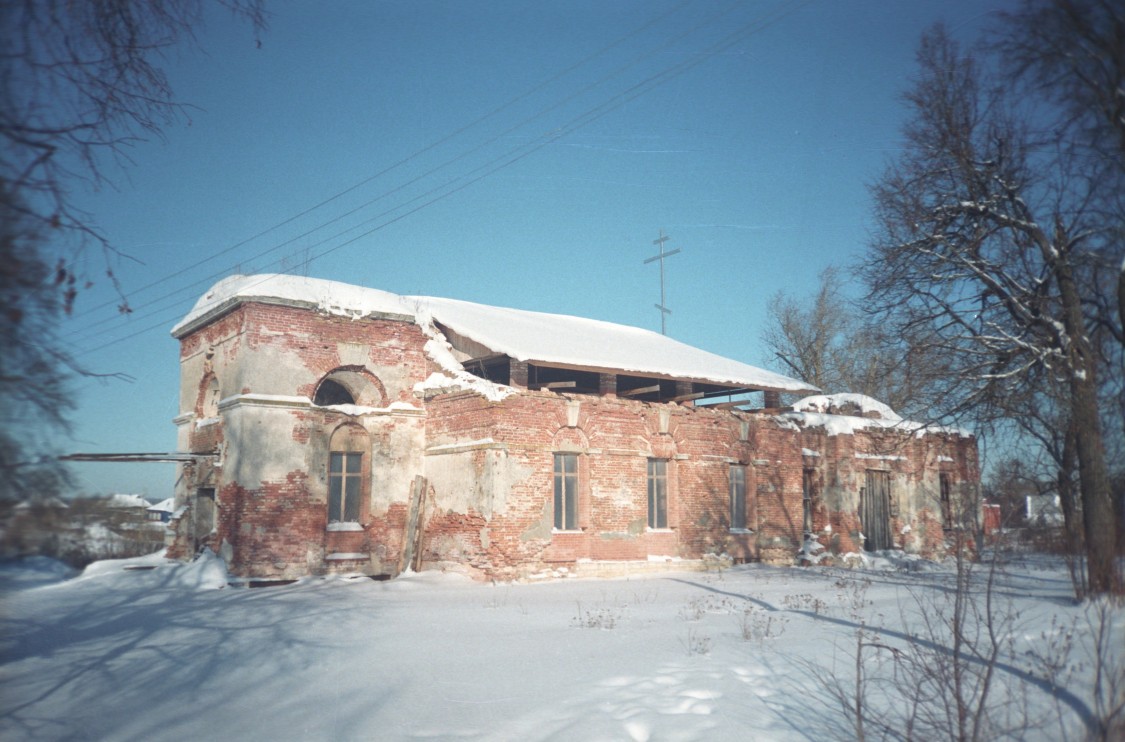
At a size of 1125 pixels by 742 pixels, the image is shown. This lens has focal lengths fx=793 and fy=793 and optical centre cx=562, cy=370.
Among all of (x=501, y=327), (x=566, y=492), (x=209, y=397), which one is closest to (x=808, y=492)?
(x=566, y=492)

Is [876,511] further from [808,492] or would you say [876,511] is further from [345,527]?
[345,527]

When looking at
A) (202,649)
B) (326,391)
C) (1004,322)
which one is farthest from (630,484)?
(202,649)

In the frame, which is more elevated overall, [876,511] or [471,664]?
[876,511]

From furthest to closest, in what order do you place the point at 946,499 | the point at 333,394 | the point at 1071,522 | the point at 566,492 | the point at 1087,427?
the point at 946,499 < the point at 333,394 < the point at 566,492 < the point at 1087,427 < the point at 1071,522

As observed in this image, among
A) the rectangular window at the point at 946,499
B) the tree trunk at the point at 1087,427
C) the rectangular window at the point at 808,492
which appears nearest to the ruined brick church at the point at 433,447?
the rectangular window at the point at 808,492

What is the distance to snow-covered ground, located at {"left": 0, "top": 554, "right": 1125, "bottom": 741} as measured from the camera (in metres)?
6.20

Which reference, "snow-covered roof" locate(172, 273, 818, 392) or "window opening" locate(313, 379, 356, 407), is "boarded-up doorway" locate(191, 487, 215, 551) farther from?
"snow-covered roof" locate(172, 273, 818, 392)

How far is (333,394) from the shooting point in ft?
59.9

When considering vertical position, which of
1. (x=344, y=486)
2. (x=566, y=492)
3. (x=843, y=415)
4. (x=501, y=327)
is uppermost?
(x=501, y=327)

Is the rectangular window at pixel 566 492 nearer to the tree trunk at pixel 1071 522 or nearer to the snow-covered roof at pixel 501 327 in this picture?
the snow-covered roof at pixel 501 327

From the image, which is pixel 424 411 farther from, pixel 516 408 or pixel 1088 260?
pixel 1088 260

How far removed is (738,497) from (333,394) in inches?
429

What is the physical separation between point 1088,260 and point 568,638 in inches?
359

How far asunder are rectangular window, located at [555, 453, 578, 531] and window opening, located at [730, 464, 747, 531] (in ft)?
17.0
